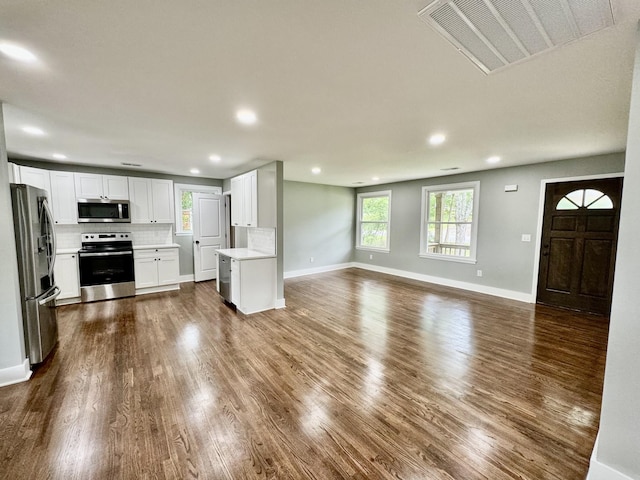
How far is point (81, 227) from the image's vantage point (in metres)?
4.96

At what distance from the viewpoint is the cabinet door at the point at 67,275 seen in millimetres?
4457

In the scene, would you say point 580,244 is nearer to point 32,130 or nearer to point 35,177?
point 32,130

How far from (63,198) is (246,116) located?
14.1 feet

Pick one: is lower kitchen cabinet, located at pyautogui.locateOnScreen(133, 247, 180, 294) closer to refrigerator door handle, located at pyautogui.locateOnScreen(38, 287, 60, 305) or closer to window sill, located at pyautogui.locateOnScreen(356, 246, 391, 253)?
refrigerator door handle, located at pyautogui.locateOnScreen(38, 287, 60, 305)

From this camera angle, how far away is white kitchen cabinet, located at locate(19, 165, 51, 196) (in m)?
4.12

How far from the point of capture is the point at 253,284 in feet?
14.0

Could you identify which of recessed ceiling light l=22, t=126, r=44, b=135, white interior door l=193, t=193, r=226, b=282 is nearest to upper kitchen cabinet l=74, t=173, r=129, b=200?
white interior door l=193, t=193, r=226, b=282

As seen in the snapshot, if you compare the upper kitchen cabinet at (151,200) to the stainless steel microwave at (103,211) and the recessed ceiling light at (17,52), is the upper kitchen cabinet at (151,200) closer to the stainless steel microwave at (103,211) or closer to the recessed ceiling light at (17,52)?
the stainless steel microwave at (103,211)

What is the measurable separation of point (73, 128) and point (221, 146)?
1554mm

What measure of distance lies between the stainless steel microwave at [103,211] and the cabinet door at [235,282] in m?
2.55

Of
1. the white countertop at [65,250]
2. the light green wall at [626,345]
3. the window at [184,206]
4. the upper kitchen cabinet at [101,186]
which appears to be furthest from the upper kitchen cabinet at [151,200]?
the light green wall at [626,345]

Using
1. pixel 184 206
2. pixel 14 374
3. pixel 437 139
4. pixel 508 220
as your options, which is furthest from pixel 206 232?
pixel 508 220

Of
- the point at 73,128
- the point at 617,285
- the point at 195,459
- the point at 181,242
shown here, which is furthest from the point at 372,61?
the point at 181,242

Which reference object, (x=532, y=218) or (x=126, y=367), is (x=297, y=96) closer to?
(x=126, y=367)
